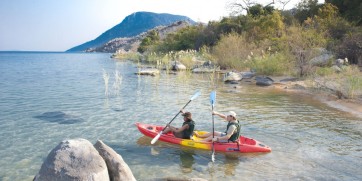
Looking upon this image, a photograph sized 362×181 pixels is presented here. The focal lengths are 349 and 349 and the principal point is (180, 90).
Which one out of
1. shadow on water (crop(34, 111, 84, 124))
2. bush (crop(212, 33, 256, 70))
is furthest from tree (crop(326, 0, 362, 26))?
shadow on water (crop(34, 111, 84, 124))

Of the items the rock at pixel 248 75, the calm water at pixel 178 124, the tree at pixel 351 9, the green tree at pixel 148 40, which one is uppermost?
the tree at pixel 351 9

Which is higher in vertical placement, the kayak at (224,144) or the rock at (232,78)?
the rock at (232,78)

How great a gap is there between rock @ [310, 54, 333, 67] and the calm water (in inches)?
208

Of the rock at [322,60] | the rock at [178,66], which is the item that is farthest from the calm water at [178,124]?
the rock at [178,66]

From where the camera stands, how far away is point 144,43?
2810 inches

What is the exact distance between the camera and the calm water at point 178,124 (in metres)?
8.02

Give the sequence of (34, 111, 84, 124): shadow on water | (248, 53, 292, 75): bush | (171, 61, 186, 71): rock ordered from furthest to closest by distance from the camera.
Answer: (171, 61, 186, 71): rock
(248, 53, 292, 75): bush
(34, 111, 84, 124): shadow on water

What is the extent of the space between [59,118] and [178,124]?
4306mm

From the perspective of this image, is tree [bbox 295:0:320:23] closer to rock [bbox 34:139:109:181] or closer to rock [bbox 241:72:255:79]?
rock [bbox 241:72:255:79]

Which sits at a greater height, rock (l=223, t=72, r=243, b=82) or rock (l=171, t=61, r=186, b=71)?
rock (l=171, t=61, r=186, b=71)

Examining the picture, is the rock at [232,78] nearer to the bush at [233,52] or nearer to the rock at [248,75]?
the rock at [248,75]

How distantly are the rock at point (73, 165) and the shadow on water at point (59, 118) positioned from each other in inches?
264

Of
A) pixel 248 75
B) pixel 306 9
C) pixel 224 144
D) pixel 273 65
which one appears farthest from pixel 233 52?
pixel 224 144

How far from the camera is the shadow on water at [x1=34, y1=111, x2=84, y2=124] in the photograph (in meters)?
12.1
